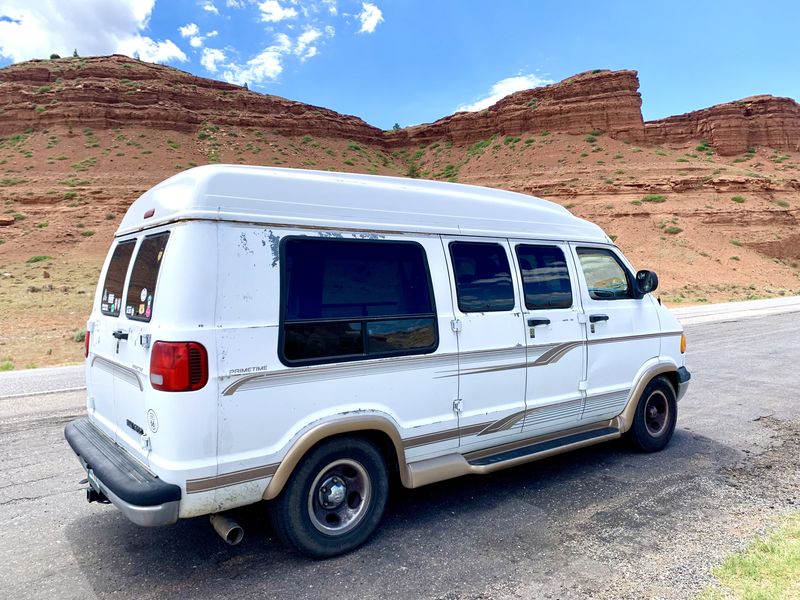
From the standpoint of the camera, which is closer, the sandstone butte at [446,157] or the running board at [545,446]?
the running board at [545,446]

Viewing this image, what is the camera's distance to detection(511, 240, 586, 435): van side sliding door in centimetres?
463

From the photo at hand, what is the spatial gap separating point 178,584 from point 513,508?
2.43 meters

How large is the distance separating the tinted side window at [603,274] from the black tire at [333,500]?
261 cm

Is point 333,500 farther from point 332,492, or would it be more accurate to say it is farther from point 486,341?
point 486,341

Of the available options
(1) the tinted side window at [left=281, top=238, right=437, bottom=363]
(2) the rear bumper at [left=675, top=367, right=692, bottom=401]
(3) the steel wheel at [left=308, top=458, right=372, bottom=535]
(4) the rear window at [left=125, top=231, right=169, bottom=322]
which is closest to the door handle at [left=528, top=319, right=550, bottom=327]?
(1) the tinted side window at [left=281, top=238, right=437, bottom=363]

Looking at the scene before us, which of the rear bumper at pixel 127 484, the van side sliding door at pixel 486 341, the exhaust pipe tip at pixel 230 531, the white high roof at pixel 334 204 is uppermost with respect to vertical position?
the white high roof at pixel 334 204

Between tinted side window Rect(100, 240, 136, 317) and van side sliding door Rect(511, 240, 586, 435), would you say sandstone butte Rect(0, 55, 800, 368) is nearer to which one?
tinted side window Rect(100, 240, 136, 317)

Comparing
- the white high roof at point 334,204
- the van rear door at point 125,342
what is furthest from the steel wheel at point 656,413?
the van rear door at point 125,342

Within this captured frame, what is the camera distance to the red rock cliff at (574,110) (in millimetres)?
60094

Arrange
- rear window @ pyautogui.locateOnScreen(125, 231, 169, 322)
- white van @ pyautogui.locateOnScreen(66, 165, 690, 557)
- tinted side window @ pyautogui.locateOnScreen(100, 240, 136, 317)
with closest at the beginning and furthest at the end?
white van @ pyautogui.locateOnScreen(66, 165, 690, 557)
rear window @ pyautogui.locateOnScreen(125, 231, 169, 322)
tinted side window @ pyautogui.locateOnScreen(100, 240, 136, 317)

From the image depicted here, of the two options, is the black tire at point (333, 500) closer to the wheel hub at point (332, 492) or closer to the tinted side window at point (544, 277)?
the wheel hub at point (332, 492)

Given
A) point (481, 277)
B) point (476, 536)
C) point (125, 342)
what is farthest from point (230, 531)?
point (481, 277)

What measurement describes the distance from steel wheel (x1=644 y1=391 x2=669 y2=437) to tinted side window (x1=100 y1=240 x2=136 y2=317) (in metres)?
4.85

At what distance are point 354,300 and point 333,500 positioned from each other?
1305mm
